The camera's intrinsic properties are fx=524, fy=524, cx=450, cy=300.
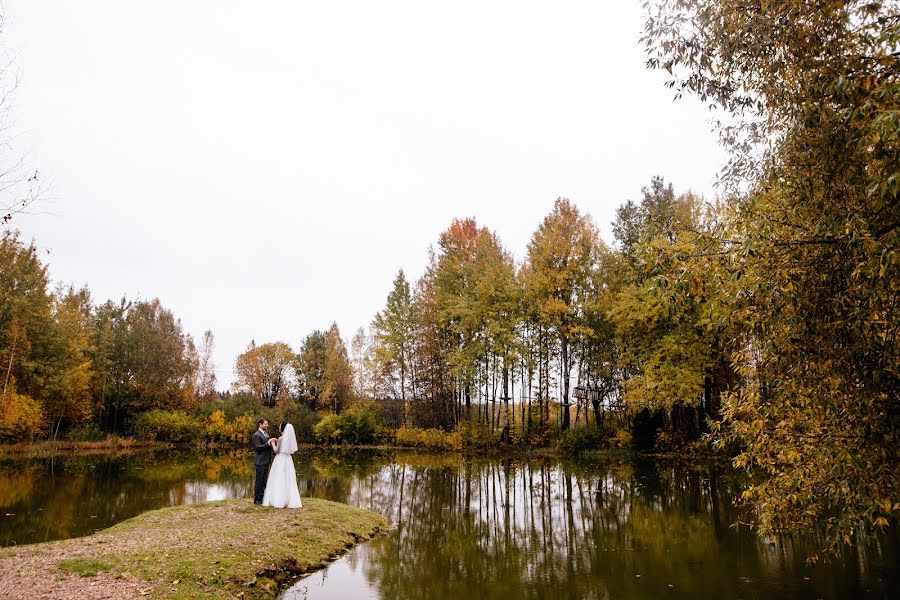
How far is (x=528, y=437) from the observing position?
125 ft

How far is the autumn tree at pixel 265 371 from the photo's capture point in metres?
64.8

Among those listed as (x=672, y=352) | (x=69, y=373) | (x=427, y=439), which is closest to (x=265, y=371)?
(x=69, y=373)

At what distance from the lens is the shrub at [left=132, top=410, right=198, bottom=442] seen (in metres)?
48.2

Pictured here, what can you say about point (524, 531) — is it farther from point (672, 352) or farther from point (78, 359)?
point (78, 359)

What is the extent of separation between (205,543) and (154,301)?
6931cm

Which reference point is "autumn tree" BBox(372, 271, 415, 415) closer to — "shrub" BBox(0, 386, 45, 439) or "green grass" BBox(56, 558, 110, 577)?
"shrub" BBox(0, 386, 45, 439)

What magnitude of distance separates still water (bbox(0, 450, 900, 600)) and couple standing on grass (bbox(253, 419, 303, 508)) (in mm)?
3068

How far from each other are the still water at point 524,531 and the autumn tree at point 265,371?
3781cm

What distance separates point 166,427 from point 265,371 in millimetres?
17104

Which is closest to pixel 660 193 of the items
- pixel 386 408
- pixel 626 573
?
pixel 386 408

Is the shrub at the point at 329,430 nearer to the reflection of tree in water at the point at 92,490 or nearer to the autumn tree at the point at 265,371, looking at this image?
the reflection of tree in water at the point at 92,490

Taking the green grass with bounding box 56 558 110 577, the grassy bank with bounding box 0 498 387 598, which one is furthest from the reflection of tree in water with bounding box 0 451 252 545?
the green grass with bounding box 56 558 110 577

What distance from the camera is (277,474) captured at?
1429 centimetres

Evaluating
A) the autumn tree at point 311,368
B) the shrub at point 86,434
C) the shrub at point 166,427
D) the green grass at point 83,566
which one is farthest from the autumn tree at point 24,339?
the green grass at point 83,566
